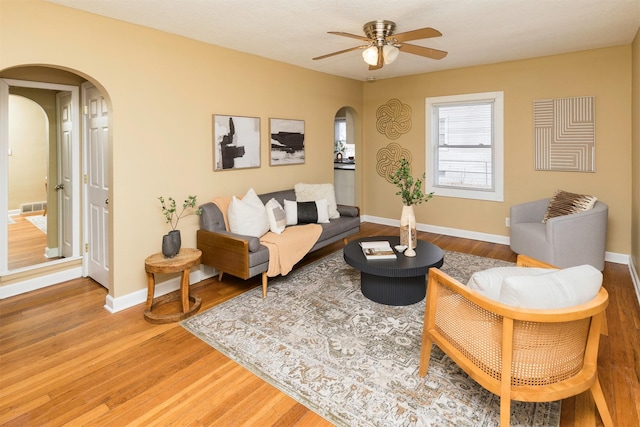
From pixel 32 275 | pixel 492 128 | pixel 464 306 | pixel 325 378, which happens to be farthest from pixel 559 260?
pixel 32 275

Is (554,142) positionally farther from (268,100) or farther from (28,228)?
(28,228)

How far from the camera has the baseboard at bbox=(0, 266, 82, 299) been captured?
11.3ft

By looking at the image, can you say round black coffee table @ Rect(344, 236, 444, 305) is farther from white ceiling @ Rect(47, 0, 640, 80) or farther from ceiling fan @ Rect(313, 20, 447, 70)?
white ceiling @ Rect(47, 0, 640, 80)

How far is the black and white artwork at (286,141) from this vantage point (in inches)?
188

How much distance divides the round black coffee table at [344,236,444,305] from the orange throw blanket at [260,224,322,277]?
61 cm

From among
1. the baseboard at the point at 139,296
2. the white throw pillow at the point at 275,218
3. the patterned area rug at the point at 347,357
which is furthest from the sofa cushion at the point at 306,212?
the baseboard at the point at 139,296

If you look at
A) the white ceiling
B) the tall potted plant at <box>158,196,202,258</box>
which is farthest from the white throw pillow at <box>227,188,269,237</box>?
the white ceiling

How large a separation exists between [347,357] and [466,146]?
13.9 ft

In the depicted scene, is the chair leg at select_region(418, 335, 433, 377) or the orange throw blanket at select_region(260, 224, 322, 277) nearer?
the chair leg at select_region(418, 335, 433, 377)

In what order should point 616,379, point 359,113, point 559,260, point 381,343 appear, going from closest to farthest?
point 616,379 → point 381,343 → point 559,260 → point 359,113

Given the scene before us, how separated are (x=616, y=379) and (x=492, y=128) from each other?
386 centimetres

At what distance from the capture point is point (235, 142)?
4.23 m

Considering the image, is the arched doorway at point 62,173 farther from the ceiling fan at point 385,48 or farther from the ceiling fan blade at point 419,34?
the ceiling fan blade at point 419,34

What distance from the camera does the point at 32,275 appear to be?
3.62m
